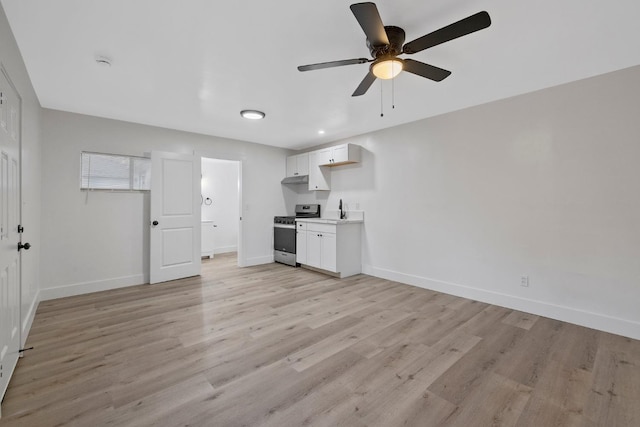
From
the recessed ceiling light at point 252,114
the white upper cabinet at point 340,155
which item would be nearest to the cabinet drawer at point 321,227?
the white upper cabinet at point 340,155

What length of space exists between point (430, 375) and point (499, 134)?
286 centimetres

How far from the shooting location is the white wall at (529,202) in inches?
104

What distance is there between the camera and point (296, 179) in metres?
5.79

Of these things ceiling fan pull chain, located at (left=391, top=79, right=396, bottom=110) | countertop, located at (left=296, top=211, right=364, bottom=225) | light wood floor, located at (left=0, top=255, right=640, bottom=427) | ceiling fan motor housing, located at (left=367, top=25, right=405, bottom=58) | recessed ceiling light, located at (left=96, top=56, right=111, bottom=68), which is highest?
ceiling fan pull chain, located at (left=391, top=79, right=396, bottom=110)

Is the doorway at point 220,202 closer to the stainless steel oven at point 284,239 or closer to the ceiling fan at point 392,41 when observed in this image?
the stainless steel oven at point 284,239

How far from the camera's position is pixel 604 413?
5.44 ft

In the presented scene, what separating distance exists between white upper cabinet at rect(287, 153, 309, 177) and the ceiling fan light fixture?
11.6ft

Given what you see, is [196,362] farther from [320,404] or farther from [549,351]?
[549,351]

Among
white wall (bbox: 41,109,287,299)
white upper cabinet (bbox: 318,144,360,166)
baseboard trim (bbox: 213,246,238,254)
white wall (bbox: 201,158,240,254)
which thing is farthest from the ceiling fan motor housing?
baseboard trim (bbox: 213,246,238,254)

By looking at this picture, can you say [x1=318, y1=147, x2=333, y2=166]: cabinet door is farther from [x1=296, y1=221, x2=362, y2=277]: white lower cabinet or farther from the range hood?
[x1=296, y1=221, x2=362, y2=277]: white lower cabinet

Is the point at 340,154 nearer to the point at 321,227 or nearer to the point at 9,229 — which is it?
the point at 321,227

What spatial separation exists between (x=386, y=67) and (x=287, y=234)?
13.3 ft

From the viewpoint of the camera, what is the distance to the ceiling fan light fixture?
2041 mm

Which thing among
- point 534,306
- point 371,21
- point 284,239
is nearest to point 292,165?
point 284,239
